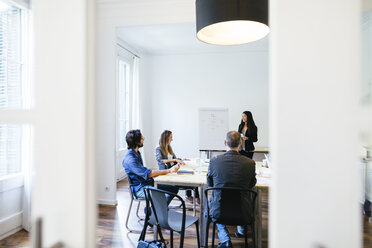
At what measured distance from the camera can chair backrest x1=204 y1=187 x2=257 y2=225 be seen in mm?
2021

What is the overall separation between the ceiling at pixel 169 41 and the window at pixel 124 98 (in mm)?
517

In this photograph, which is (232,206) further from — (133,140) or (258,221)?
(133,140)

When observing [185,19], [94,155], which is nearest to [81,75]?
[94,155]

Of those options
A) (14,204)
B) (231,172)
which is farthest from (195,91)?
(14,204)

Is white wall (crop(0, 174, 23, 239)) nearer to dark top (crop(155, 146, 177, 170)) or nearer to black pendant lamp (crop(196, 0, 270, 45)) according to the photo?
black pendant lamp (crop(196, 0, 270, 45))

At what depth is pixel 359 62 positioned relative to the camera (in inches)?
15.2

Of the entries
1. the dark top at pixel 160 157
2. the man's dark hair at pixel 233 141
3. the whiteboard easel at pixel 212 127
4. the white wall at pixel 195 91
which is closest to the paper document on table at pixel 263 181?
Result: the man's dark hair at pixel 233 141

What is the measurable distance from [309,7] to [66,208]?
65 centimetres

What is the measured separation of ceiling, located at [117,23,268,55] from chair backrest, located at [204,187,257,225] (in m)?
3.34

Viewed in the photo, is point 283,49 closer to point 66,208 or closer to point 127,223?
point 66,208

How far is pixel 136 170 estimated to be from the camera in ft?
8.89

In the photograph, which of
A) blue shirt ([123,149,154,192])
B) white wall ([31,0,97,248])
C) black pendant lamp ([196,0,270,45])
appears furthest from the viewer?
blue shirt ([123,149,154,192])

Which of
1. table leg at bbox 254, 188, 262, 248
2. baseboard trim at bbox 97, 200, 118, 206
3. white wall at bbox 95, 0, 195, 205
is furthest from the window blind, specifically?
baseboard trim at bbox 97, 200, 118, 206

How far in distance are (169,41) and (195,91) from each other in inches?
60.7
